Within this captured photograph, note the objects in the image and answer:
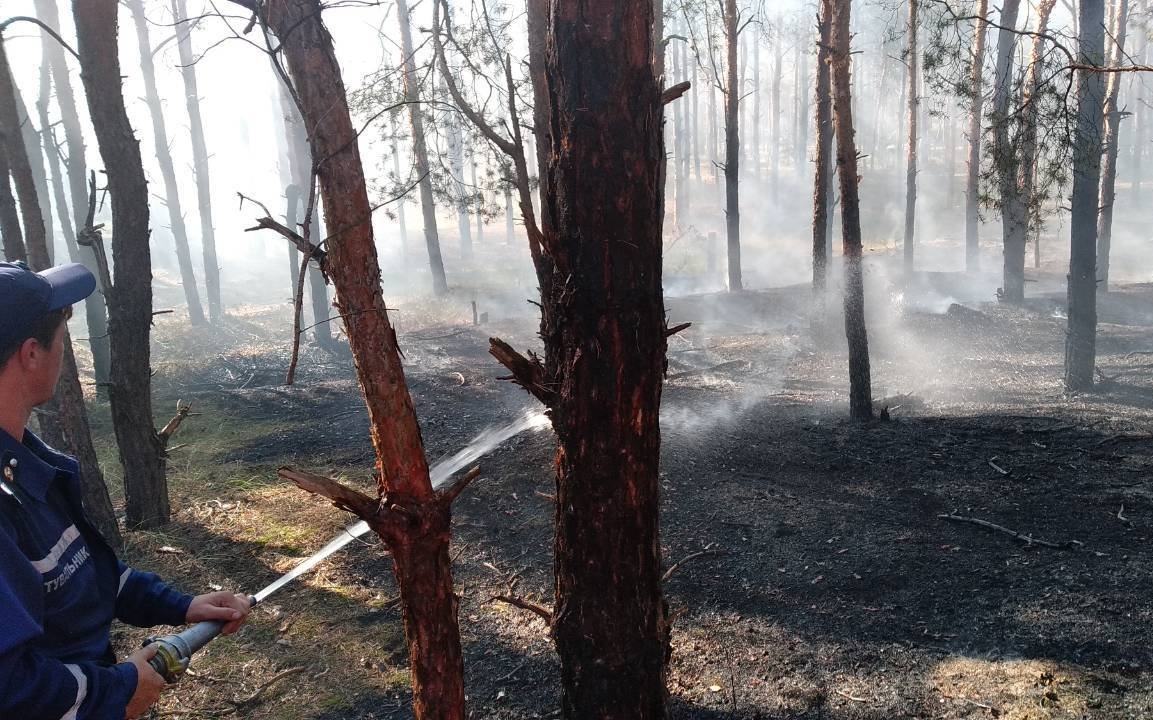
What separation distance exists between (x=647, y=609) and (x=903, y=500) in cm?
499

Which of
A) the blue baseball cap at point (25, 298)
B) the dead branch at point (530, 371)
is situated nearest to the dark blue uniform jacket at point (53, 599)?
the blue baseball cap at point (25, 298)

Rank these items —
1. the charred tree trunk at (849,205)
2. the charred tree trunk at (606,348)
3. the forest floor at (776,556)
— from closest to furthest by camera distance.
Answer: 1. the charred tree trunk at (606,348)
2. the forest floor at (776,556)
3. the charred tree trunk at (849,205)

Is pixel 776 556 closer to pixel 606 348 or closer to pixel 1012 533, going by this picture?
pixel 1012 533

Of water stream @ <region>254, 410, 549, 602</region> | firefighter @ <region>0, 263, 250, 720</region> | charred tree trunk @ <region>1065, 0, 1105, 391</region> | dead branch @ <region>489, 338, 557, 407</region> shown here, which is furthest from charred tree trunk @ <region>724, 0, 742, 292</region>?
firefighter @ <region>0, 263, 250, 720</region>

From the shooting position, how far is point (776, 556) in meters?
6.04

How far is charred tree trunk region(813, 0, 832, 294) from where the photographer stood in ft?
39.4

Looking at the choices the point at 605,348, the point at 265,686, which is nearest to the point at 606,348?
the point at 605,348

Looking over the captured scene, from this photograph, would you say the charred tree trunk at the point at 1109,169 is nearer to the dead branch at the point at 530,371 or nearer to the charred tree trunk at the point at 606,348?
the charred tree trunk at the point at 606,348

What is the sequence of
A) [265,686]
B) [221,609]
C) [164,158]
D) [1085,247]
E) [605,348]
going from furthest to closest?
1. [164,158]
2. [1085,247]
3. [265,686]
4. [605,348]
5. [221,609]

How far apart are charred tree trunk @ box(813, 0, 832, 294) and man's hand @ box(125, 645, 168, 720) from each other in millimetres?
9410

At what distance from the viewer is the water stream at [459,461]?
6434 millimetres

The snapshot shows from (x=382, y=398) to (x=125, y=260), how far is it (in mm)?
5154

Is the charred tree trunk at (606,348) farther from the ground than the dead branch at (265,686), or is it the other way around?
the charred tree trunk at (606,348)

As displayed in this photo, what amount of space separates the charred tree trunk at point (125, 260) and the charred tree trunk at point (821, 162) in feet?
26.1
